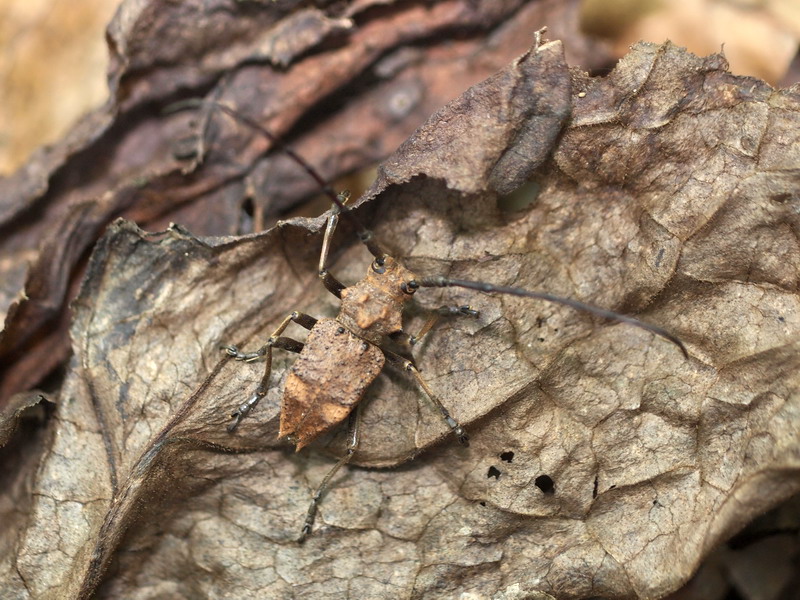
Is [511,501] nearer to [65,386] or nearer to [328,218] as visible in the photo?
[328,218]

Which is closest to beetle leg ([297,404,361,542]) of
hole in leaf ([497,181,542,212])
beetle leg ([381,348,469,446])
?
beetle leg ([381,348,469,446])

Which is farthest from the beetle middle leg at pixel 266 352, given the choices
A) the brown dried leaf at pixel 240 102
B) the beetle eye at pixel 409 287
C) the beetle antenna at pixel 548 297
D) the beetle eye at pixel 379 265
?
the brown dried leaf at pixel 240 102

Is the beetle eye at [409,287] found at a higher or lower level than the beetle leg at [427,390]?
higher

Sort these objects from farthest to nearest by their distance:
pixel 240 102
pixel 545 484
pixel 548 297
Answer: pixel 240 102
pixel 545 484
pixel 548 297

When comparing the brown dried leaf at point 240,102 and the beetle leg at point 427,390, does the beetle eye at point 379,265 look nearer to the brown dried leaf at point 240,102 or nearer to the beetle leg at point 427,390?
the beetle leg at point 427,390

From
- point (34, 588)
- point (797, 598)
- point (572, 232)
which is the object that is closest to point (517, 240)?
point (572, 232)

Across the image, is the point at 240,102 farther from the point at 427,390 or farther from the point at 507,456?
the point at 507,456

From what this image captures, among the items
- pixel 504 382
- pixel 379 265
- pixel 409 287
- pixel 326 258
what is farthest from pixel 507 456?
pixel 326 258
